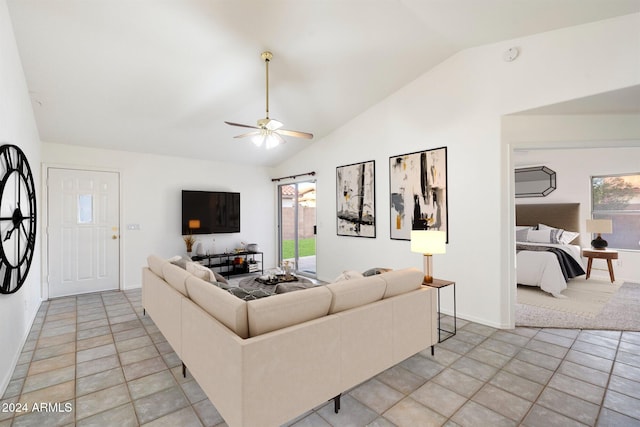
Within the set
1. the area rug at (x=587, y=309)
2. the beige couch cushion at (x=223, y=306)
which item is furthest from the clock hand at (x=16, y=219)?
the area rug at (x=587, y=309)

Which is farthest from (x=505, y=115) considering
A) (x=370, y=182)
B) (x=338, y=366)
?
(x=338, y=366)

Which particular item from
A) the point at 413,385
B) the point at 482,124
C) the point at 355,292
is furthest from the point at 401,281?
the point at 482,124

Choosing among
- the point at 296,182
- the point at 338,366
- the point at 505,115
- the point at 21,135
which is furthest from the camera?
the point at 296,182

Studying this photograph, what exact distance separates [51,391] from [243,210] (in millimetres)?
4657

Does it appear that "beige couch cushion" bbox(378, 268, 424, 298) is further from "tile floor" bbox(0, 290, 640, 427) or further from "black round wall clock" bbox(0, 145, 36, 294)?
"black round wall clock" bbox(0, 145, 36, 294)

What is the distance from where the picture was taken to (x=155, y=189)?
18.5 ft

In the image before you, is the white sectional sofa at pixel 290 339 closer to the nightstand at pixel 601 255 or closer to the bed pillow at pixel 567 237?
the bed pillow at pixel 567 237

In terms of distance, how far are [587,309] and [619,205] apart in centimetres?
310

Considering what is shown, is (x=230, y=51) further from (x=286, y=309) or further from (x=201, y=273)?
(x=286, y=309)

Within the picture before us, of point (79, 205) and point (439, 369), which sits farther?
point (79, 205)

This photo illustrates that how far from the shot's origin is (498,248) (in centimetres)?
347

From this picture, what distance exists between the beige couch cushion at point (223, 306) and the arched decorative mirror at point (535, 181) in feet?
24.3

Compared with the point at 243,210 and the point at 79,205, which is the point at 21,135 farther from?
the point at 243,210

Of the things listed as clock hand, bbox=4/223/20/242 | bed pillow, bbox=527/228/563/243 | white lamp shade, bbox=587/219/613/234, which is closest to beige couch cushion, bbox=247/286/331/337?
clock hand, bbox=4/223/20/242
